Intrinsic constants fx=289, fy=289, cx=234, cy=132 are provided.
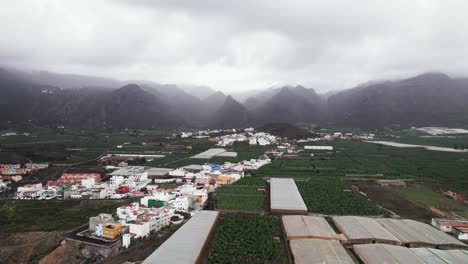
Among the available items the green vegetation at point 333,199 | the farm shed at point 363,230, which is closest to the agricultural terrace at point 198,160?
the green vegetation at point 333,199

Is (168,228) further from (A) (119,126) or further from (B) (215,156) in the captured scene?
(A) (119,126)

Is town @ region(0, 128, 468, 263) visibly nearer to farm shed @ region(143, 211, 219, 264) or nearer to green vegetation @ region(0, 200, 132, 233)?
farm shed @ region(143, 211, 219, 264)

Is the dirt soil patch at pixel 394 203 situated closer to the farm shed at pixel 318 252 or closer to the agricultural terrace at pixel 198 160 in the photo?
the farm shed at pixel 318 252

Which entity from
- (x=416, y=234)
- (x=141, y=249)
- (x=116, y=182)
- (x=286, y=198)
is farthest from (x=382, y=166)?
(x=141, y=249)

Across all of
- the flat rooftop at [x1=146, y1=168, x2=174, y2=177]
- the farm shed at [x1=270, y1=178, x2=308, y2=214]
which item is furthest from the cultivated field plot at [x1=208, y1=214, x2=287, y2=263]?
the flat rooftop at [x1=146, y1=168, x2=174, y2=177]

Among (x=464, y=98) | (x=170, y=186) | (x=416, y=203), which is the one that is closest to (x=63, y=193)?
(x=170, y=186)
